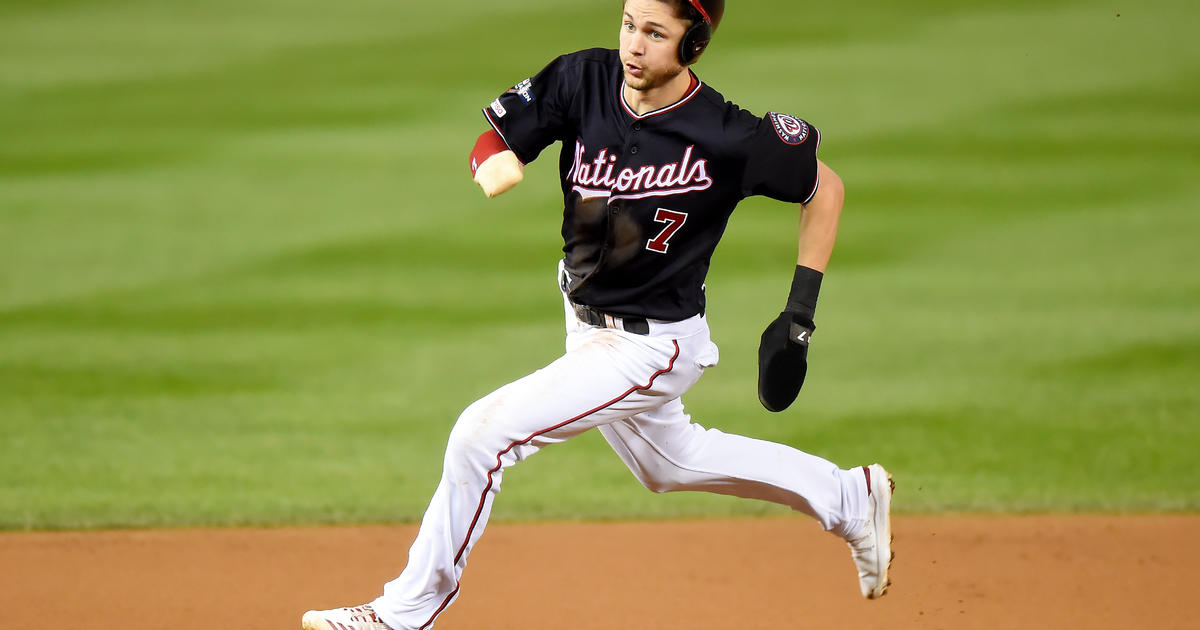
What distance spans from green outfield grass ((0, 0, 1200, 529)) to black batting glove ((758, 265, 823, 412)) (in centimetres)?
177

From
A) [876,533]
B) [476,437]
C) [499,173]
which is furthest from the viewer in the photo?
[876,533]

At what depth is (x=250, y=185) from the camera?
8695mm

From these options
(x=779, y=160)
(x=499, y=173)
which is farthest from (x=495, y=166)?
(x=779, y=160)

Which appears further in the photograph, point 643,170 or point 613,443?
point 613,443

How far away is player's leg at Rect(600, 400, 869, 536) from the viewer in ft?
10.9

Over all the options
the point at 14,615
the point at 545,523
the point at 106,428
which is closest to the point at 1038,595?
the point at 545,523

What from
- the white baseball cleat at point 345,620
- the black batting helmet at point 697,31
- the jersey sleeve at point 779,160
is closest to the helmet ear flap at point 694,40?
the black batting helmet at point 697,31

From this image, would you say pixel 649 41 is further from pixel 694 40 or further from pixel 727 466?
pixel 727 466

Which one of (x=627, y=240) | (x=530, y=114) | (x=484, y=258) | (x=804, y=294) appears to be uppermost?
(x=530, y=114)

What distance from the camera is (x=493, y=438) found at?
292cm

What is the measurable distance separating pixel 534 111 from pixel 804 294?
2.70ft

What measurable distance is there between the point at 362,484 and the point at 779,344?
8.12 ft

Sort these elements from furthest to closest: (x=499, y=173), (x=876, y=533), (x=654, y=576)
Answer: (x=654, y=576), (x=876, y=533), (x=499, y=173)

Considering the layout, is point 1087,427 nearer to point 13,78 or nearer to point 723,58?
point 723,58
